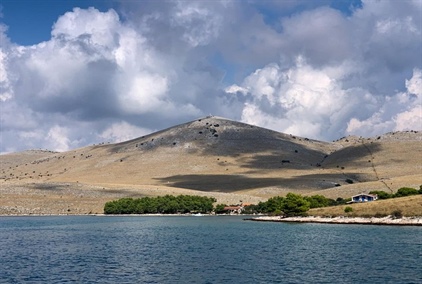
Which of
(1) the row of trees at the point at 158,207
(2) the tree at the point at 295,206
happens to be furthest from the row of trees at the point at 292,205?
(1) the row of trees at the point at 158,207

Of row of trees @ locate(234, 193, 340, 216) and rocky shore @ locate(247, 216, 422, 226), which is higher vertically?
row of trees @ locate(234, 193, 340, 216)

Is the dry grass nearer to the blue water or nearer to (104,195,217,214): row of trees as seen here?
the blue water

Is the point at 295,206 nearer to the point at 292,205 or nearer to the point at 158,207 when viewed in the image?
the point at 292,205

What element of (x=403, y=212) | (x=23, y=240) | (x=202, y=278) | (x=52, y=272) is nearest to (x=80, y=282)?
(x=52, y=272)

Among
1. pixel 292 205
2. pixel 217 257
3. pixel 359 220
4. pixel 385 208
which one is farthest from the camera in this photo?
pixel 292 205

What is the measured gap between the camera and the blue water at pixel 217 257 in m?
55.0

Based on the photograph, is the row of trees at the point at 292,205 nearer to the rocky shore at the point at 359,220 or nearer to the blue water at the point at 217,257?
the rocky shore at the point at 359,220

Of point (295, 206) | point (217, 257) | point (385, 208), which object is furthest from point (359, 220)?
point (217, 257)

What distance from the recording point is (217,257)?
230ft

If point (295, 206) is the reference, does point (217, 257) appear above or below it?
below

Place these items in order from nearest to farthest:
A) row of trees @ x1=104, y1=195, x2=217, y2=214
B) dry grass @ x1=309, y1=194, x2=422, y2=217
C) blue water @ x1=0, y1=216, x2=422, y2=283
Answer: blue water @ x1=0, y1=216, x2=422, y2=283 < dry grass @ x1=309, y1=194, x2=422, y2=217 < row of trees @ x1=104, y1=195, x2=217, y2=214

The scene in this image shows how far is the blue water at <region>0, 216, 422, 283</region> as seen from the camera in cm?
5503

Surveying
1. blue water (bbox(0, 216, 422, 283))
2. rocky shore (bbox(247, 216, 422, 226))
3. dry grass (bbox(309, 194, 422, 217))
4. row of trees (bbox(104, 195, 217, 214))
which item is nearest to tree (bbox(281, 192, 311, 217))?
rocky shore (bbox(247, 216, 422, 226))

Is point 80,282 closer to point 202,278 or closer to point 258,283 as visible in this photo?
point 202,278
